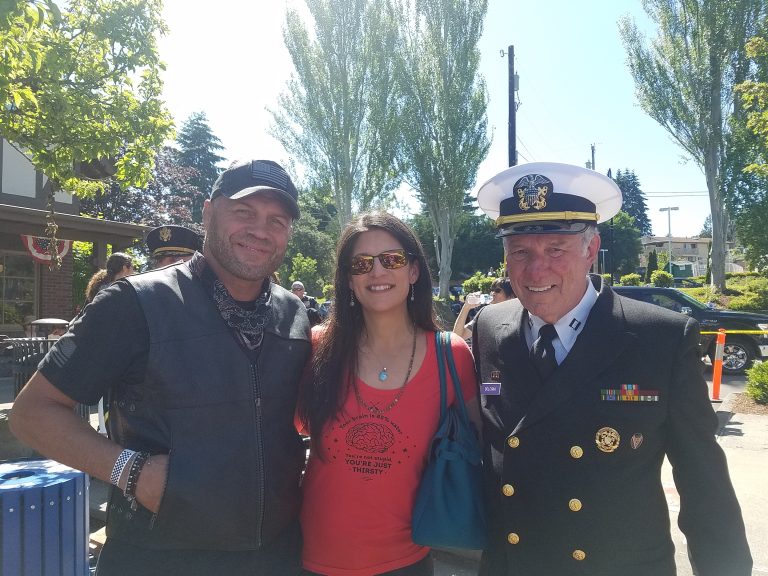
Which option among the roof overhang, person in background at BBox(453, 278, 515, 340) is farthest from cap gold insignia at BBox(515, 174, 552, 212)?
the roof overhang

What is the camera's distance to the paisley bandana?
6.64 ft

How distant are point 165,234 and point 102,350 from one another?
3.59 m

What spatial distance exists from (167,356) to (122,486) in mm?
416

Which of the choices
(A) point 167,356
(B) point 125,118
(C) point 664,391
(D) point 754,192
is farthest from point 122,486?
(D) point 754,192

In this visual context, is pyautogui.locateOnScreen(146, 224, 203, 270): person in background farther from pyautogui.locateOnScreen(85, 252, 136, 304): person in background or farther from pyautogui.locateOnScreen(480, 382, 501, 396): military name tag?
pyautogui.locateOnScreen(480, 382, 501, 396): military name tag

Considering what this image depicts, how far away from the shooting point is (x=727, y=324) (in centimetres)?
1128

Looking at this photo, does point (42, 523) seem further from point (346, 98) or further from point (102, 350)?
point (346, 98)

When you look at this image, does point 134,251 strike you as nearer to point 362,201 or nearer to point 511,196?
point 362,201

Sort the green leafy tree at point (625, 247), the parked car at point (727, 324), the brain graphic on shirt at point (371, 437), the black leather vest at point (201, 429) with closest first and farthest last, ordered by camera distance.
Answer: the black leather vest at point (201, 429)
the brain graphic on shirt at point (371, 437)
the parked car at point (727, 324)
the green leafy tree at point (625, 247)

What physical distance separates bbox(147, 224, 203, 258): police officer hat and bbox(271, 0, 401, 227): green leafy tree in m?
18.4

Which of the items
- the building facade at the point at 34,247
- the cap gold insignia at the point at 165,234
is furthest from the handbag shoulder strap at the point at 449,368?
the building facade at the point at 34,247

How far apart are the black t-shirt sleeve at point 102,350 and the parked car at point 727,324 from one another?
419 inches

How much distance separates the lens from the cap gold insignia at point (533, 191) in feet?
6.63

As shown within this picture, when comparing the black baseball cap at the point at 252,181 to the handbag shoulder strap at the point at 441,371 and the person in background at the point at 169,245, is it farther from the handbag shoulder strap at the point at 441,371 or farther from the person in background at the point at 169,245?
the person in background at the point at 169,245
